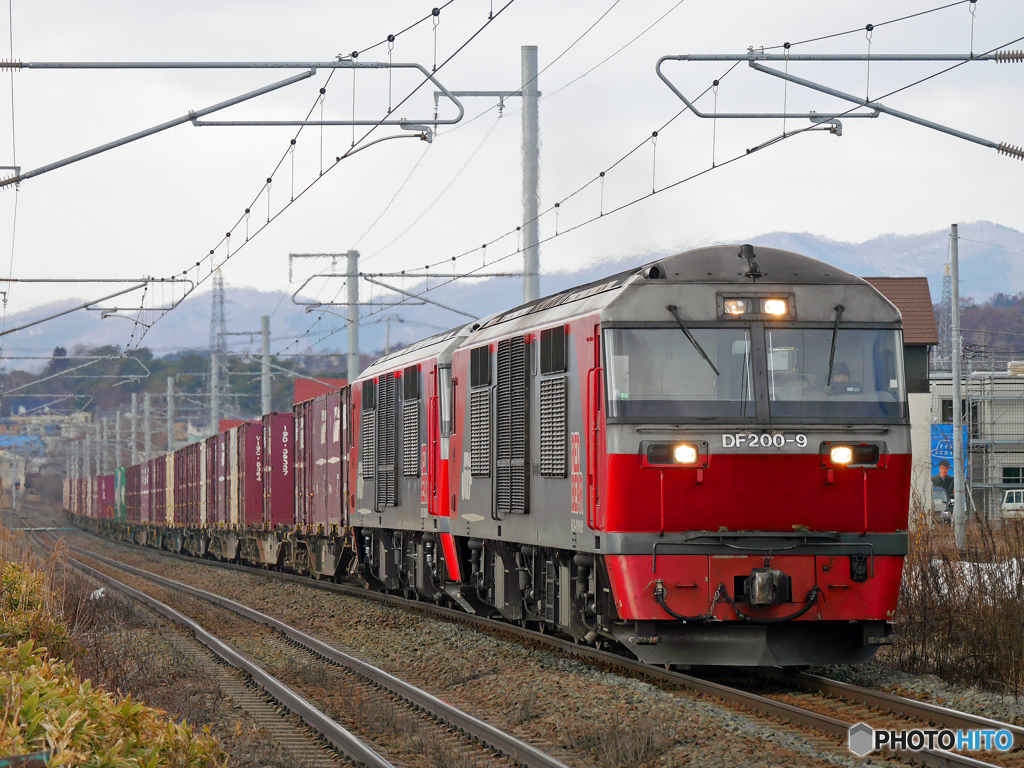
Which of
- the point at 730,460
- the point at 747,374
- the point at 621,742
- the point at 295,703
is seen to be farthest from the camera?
the point at 295,703

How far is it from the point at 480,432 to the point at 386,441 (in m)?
5.57

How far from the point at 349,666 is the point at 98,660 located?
258cm

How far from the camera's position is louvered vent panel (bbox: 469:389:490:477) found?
14984 mm

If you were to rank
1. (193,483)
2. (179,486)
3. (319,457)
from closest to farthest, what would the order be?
(319,457)
(193,483)
(179,486)

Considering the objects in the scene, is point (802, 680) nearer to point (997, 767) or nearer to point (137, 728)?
point (997, 767)

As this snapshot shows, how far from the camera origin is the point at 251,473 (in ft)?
110

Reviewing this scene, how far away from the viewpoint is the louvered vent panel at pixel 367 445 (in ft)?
70.5

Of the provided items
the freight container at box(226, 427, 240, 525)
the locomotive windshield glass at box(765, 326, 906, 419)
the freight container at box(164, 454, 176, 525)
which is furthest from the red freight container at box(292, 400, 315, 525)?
the freight container at box(164, 454, 176, 525)

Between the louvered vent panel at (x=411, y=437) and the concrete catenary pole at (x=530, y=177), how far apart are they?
4701 mm

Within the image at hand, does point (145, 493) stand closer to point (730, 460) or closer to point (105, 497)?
point (105, 497)

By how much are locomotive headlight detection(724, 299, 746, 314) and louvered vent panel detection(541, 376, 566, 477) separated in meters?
1.94

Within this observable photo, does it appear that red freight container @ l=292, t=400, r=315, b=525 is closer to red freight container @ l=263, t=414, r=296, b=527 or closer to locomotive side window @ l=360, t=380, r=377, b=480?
red freight container @ l=263, t=414, r=296, b=527

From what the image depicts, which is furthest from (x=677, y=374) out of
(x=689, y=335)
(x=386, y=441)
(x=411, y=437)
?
(x=386, y=441)

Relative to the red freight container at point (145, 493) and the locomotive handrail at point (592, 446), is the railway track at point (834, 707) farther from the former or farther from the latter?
the red freight container at point (145, 493)
